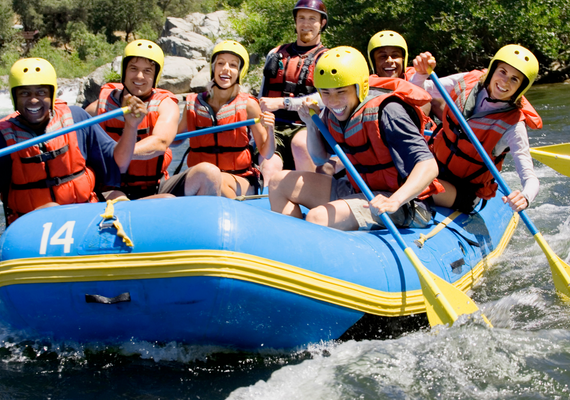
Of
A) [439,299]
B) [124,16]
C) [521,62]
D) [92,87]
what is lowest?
[439,299]

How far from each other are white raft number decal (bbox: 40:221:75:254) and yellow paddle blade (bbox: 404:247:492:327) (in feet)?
5.13

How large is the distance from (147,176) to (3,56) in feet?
85.6

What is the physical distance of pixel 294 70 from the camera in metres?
4.67

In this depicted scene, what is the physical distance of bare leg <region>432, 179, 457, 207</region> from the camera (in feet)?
12.4

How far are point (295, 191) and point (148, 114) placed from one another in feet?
3.72

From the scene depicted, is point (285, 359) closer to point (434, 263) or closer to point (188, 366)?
point (188, 366)

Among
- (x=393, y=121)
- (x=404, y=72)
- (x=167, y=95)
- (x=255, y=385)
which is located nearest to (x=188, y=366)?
(x=255, y=385)

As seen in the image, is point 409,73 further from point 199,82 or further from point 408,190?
point 199,82

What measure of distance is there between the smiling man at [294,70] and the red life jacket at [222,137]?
334 mm

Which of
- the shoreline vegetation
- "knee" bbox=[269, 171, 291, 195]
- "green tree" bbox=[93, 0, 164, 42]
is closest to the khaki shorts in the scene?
"knee" bbox=[269, 171, 291, 195]

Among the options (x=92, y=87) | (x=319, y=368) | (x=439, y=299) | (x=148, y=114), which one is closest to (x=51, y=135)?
(x=148, y=114)

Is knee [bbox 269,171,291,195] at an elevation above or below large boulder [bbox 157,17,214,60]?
below

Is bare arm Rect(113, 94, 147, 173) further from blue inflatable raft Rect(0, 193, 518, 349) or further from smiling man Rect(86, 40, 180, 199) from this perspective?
blue inflatable raft Rect(0, 193, 518, 349)

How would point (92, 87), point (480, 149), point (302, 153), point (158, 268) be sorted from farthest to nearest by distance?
point (92, 87), point (302, 153), point (480, 149), point (158, 268)
